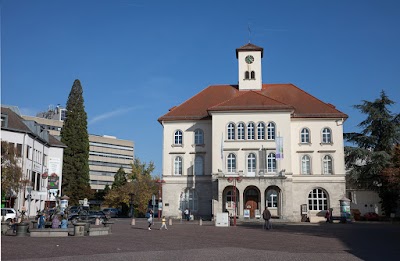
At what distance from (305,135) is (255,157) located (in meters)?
6.88

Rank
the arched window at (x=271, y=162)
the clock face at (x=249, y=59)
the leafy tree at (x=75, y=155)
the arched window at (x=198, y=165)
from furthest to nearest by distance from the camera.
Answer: the leafy tree at (x=75, y=155), the clock face at (x=249, y=59), the arched window at (x=198, y=165), the arched window at (x=271, y=162)

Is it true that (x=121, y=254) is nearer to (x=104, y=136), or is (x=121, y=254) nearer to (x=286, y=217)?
(x=286, y=217)

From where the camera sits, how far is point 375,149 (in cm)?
5366

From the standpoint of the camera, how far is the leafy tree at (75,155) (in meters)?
68.5

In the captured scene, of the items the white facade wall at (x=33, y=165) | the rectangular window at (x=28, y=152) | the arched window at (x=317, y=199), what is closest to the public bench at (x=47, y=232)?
the white facade wall at (x=33, y=165)

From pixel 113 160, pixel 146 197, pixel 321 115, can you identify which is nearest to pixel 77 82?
pixel 146 197

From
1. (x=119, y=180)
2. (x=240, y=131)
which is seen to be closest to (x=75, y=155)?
(x=119, y=180)

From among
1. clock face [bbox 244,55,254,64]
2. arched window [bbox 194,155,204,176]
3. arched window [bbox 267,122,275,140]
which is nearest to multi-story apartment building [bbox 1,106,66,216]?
arched window [bbox 194,155,204,176]

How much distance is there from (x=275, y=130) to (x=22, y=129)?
2857 cm

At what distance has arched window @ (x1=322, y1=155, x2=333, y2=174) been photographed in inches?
1993

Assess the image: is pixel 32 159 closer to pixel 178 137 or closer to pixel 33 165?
pixel 33 165

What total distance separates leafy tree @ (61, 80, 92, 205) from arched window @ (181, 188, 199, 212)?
2319 cm

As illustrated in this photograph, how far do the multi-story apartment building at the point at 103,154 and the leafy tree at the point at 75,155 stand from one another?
4650 centimetres

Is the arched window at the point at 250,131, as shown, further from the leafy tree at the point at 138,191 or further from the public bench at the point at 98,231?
the leafy tree at the point at 138,191
